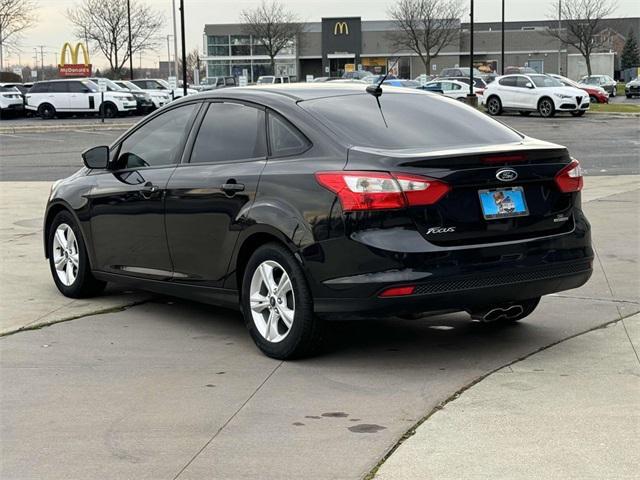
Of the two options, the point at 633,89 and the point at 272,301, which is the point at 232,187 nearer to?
the point at 272,301

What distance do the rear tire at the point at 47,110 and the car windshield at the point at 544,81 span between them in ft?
65.7

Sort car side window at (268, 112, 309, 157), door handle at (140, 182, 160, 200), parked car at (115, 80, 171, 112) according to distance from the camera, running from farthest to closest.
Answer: parked car at (115, 80, 171, 112) → door handle at (140, 182, 160, 200) → car side window at (268, 112, 309, 157)

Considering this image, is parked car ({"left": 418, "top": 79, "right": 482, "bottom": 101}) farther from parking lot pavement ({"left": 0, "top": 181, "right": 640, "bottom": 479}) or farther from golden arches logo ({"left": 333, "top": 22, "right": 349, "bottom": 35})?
golden arches logo ({"left": 333, "top": 22, "right": 349, "bottom": 35})

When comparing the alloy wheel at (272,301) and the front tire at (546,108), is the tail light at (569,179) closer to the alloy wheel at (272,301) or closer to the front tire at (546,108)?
the alloy wheel at (272,301)

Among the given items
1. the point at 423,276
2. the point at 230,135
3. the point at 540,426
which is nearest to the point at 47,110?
the point at 230,135

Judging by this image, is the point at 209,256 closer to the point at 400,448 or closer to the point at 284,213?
the point at 284,213

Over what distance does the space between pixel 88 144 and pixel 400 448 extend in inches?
935

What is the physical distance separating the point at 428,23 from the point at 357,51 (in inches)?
493

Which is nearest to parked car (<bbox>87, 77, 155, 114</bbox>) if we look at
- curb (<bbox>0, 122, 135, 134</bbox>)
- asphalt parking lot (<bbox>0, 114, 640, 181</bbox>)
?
curb (<bbox>0, 122, 135, 134</bbox>)

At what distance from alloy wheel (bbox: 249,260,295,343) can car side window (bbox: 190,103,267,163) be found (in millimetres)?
745

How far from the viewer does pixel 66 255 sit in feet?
26.1

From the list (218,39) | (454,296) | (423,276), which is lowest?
(454,296)

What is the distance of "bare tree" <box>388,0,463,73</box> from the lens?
3647 inches

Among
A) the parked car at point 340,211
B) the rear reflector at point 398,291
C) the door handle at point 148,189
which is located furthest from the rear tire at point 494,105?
the rear reflector at point 398,291
